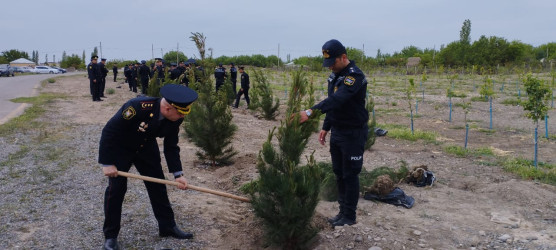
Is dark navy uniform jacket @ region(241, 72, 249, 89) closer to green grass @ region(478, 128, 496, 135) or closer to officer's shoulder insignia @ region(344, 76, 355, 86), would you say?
green grass @ region(478, 128, 496, 135)

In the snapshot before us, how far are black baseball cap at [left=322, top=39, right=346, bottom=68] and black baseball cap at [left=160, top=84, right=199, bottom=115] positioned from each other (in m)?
1.20

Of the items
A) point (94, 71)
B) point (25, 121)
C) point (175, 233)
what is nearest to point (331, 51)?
point (175, 233)

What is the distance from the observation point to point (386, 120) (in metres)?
13.5

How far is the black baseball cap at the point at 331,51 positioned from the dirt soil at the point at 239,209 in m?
1.49

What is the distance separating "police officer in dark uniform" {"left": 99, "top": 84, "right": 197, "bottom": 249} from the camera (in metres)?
3.50

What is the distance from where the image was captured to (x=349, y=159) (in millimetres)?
4008

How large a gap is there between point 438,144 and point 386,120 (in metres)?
4.23

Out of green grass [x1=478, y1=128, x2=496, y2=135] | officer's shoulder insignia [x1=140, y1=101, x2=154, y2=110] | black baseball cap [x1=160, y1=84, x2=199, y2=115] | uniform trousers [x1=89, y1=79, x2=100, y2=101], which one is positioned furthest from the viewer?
uniform trousers [x1=89, y1=79, x2=100, y2=101]

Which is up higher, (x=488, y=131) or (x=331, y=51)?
(x=331, y=51)

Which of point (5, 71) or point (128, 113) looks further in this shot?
point (5, 71)

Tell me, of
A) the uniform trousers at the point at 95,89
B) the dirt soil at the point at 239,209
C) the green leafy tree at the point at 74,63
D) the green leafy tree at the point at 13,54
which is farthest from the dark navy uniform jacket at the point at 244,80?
the green leafy tree at the point at 13,54

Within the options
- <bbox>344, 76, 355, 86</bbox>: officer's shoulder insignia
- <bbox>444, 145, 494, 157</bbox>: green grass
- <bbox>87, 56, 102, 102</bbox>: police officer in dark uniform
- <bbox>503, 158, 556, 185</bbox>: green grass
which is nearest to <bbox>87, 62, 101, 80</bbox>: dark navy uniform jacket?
<bbox>87, 56, 102, 102</bbox>: police officer in dark uniform

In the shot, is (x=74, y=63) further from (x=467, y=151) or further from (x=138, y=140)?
(x=138, y=140)

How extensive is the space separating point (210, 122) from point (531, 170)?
4.84m
